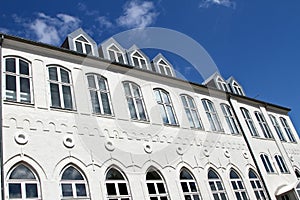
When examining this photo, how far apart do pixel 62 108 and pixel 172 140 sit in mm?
6121

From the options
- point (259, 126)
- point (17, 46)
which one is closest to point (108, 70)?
point (17, 46)

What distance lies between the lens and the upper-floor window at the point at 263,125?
76.5 feet

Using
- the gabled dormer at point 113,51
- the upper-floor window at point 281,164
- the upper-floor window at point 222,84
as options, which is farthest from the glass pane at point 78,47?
the upper-floor window at point 281,164

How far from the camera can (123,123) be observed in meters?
14.4

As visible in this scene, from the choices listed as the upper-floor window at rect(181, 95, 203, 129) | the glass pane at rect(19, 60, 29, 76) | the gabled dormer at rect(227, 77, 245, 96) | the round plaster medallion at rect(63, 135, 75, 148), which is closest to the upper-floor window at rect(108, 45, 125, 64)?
the upper-floor window at rect(181, 95, 203, 129)

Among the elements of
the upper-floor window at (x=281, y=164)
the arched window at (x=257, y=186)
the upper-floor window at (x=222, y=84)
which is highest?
the upper-floor window at (x=222, y=84)

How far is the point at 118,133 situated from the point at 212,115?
8.32 m

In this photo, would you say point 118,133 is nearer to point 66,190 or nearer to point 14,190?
point 66,190

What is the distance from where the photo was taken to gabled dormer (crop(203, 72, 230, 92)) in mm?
23484

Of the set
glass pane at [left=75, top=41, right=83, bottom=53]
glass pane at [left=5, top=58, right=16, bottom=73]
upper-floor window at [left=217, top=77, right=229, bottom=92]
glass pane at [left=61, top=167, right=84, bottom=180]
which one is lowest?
glass pane at [left=61, top=167, right=84, bottom=180]

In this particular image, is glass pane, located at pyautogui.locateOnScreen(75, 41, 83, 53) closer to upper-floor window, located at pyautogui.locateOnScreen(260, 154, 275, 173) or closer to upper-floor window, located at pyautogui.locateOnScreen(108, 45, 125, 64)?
upper-floor window, located at pyautogui.locateOnScreen(108, 45, 125, 64)

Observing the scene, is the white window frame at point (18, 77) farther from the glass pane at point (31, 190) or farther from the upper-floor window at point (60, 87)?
the glass pane at point (31, 190)

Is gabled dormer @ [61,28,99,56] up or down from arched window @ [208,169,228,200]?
up

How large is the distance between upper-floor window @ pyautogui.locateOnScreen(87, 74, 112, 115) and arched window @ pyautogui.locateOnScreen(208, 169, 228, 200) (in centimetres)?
663
